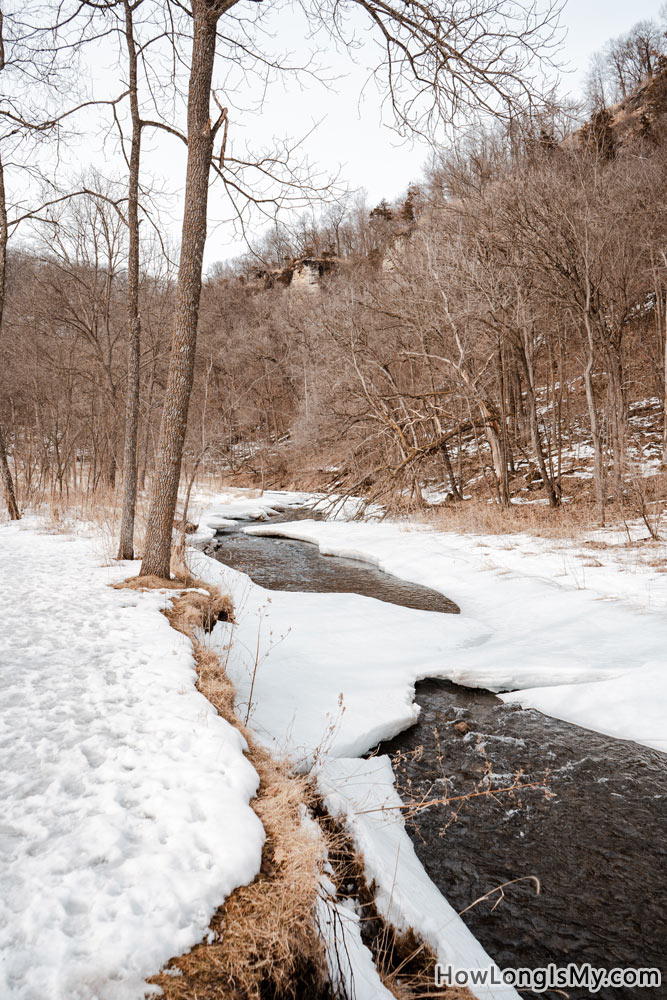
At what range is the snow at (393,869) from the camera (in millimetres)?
2299

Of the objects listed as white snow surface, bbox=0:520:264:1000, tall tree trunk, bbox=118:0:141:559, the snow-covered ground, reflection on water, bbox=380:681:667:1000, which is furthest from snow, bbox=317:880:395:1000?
tall tree trunk, bbox=118:0:141:559

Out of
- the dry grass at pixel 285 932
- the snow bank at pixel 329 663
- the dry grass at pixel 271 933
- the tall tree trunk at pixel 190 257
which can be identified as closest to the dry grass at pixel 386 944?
the dry grass at pixel 285 932

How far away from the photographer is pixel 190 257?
6.02 metres

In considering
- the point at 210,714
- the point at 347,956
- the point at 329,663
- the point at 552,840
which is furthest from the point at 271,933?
the point at 329,663

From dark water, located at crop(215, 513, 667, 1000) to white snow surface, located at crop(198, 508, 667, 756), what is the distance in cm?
31

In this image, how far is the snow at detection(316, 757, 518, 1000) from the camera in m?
2.30

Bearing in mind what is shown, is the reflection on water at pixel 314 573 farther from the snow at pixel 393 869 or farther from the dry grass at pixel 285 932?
the dry grass at pixel 285 932

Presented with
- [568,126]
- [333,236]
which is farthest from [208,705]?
[333,236]

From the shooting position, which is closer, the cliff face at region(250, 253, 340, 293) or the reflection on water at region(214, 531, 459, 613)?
the reflection on water at region(214, 531, 459, 613)

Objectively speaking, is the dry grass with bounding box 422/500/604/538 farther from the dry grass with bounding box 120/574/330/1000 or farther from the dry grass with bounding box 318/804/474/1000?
the dry grass with bounding box 120/574/330/1000

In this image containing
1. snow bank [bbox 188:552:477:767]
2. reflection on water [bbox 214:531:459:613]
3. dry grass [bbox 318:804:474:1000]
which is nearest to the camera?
dry grass [bbox 318:804:474:1000]

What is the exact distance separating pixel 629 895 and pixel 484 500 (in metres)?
13.0

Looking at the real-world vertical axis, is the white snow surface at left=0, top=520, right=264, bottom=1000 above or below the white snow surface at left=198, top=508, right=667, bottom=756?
above

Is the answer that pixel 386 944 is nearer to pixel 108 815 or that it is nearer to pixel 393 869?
pixel 393 869
